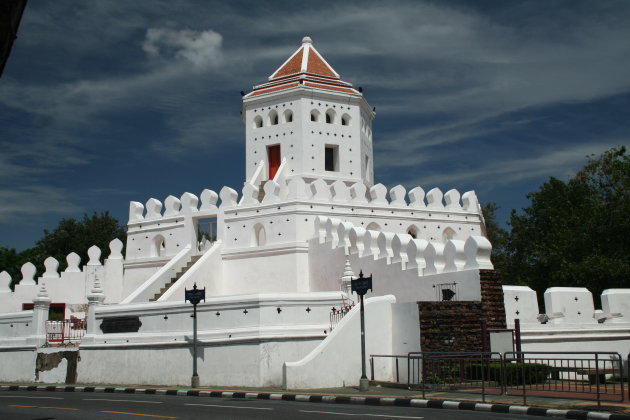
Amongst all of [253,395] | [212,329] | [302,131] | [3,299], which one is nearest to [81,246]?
[3,299]

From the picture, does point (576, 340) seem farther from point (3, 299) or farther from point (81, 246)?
point (81, 246)

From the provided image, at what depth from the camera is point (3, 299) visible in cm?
2619

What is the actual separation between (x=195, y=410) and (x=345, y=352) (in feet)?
17.5

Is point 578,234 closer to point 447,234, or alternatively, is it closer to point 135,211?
point 447,234

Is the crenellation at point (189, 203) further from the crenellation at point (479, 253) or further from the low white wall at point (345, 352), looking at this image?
the crenellation at point (479, 253)

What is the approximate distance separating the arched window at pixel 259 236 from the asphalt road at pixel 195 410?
10815 millimetres

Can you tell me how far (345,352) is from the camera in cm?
1638

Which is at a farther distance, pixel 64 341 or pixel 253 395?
pixel 64 341

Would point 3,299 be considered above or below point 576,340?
above

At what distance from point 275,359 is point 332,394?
255 cm

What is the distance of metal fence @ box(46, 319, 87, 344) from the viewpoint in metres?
20.4

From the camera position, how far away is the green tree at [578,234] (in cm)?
2905

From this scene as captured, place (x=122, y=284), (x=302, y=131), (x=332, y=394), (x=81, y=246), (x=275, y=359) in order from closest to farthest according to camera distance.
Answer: (x=332, y=394) → (x=275, y=359) → (x=122, y=284) → (x=302, y=131) → (x=81, y=246)

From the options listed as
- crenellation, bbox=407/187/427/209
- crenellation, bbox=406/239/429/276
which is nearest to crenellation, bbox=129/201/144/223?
crenellation, bbox=407/187/427/209
